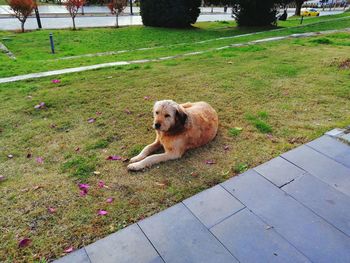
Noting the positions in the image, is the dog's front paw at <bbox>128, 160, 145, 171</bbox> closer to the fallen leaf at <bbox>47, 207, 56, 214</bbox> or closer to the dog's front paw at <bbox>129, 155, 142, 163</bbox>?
the dog's front paw at <bbox>129, 155, 142, 163</bbox>

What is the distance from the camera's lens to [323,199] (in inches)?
135

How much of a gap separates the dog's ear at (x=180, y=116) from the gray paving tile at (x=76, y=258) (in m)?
2.23

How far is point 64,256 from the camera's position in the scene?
2.80 metres

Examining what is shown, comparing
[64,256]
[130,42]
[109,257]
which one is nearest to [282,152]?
[109,257]

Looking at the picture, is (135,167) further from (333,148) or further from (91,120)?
(333,148)

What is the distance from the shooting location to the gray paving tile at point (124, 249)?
273 cm

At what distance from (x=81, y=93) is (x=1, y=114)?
1.88 metres

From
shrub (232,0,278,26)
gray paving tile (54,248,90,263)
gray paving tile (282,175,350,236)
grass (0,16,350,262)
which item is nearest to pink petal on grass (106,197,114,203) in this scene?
grass (0,16,350,262)

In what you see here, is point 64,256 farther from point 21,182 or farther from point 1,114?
point 1,114

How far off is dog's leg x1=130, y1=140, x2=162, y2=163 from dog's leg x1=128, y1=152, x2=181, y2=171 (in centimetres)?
18

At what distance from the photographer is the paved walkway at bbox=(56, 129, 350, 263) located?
275 cm

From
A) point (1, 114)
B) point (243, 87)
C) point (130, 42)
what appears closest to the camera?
point (1, 114)

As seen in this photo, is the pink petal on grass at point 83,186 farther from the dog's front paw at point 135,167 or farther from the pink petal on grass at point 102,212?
the dog's front paw at point 135,167

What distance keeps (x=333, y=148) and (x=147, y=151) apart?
3.07 meters
